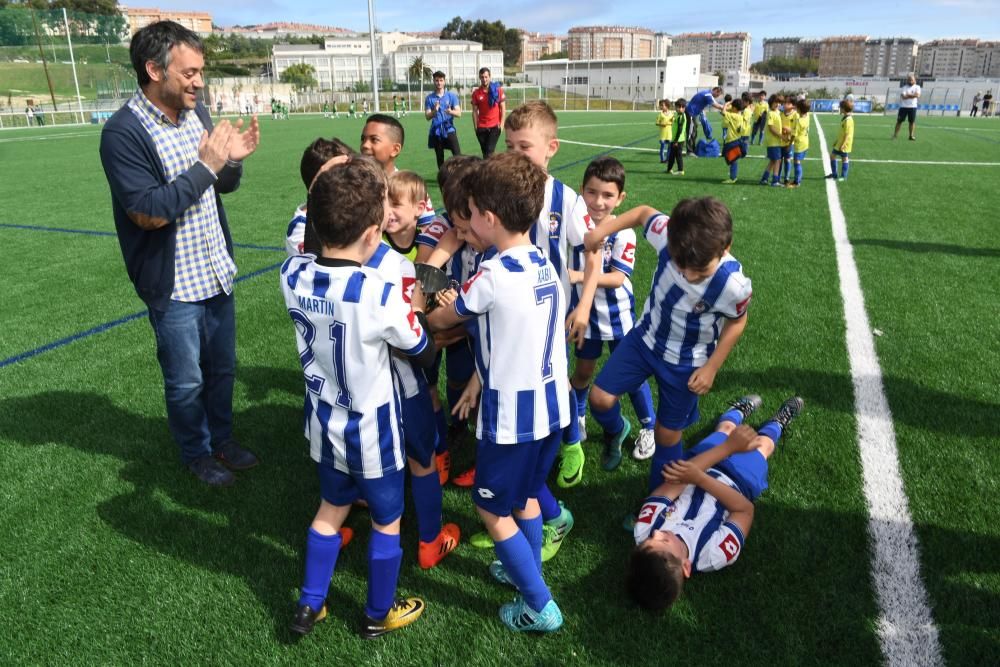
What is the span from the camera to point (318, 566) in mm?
2357

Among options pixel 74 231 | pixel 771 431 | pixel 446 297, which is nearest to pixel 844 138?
pixel 771 431

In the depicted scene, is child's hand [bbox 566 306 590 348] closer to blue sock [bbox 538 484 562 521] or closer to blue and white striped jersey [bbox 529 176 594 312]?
blue and white striped jersey [bbox 529 176 594 312]

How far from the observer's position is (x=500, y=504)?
2.21 metres

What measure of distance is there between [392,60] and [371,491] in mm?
121363

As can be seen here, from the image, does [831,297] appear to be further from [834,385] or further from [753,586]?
[753,586]

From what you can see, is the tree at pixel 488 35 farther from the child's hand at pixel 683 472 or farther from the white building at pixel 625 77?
the child's hand at pixel 683 472

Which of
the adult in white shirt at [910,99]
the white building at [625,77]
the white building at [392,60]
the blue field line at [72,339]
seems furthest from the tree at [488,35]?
the blue field line at [72,339]

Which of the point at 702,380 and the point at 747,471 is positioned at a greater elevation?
the point at 702,380

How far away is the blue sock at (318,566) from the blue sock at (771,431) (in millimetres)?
2282

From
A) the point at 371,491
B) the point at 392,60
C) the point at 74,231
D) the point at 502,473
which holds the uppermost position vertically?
the point at 392,60

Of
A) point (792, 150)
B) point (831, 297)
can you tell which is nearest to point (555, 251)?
point (831, 297)

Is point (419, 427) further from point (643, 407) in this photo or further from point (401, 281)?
point (643, 407)

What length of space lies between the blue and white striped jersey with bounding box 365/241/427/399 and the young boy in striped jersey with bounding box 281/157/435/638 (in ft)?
0.20

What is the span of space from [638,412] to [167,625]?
2.54 metres
